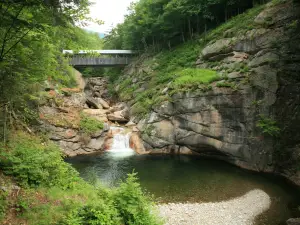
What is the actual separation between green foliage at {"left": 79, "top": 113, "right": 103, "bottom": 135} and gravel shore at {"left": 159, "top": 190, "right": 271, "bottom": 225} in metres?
13.0

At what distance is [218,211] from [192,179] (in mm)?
4538

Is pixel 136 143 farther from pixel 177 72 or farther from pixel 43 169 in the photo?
pixel 43 169

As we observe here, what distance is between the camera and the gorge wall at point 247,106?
16.1 m

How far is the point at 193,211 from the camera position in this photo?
11586mm

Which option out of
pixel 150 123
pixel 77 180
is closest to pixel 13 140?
pixel 77 180

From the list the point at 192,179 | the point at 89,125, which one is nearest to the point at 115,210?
the point at 192,179

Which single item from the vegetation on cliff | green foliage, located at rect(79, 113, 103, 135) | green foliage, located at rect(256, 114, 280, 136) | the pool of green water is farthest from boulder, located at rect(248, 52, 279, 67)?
green foliage, located at rect(79, 113, 103, 135)

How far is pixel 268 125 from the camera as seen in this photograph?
1628 cm

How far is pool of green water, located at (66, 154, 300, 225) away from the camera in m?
12.9

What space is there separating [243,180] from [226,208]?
4.58m

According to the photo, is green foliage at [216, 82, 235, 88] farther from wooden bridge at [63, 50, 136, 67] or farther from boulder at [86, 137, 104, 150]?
wooden bridge at [63, 50, 136, 67]

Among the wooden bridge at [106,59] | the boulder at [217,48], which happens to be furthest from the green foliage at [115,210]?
the wooden bridge at [106,59]

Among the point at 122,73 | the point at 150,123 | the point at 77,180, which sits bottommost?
the point at 77,180

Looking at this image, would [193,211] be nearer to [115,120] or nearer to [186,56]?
[115,120]
